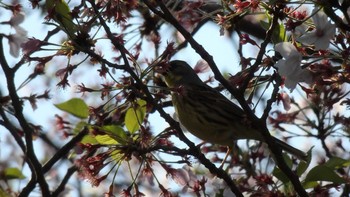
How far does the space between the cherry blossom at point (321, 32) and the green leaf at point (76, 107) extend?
2.06 metres

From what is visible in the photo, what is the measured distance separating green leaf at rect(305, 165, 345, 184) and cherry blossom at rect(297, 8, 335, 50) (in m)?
0.80

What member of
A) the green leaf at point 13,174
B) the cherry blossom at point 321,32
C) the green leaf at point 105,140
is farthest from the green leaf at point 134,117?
the green leaf at point 13,174

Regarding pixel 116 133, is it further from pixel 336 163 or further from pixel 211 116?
pixel 211 116

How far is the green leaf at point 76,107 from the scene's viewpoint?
5.25 metres

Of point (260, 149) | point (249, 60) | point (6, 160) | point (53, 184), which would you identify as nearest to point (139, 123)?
point (249, 60)

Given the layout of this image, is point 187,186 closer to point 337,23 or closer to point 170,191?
point 170,191

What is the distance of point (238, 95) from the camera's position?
370 centimetres

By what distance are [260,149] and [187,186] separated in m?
1.30

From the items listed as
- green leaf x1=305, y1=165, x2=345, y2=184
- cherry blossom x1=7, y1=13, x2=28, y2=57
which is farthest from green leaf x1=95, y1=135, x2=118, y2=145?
cherry blossom x1=7, y1=13, x2=28, y2=57

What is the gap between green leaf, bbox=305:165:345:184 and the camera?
13.7 feet

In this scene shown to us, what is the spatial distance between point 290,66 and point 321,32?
23 centimetres

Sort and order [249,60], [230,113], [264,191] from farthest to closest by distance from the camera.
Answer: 1. [230,113]
2. [264,191]
3. [249,60]

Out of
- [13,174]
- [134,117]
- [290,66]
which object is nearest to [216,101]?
[134,117]

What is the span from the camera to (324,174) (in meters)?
4.18
